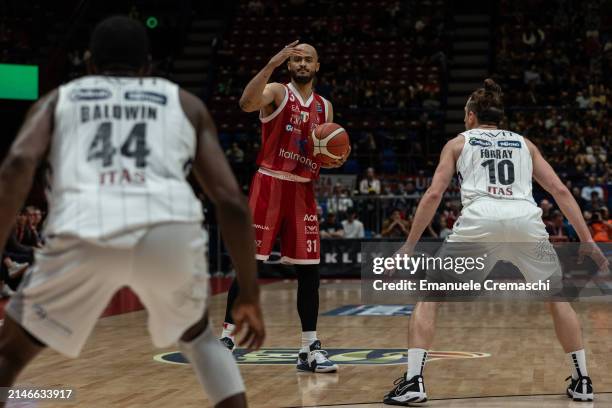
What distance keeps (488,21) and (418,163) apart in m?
6.76

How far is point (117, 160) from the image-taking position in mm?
3041

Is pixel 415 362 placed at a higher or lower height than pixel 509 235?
lower

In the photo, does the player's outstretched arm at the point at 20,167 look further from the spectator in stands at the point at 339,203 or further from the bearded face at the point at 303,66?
the spectator in stands at the point at 339,203

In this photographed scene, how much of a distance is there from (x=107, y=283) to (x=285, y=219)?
3.91 meters

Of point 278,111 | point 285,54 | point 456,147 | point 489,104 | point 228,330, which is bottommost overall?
point 228,330

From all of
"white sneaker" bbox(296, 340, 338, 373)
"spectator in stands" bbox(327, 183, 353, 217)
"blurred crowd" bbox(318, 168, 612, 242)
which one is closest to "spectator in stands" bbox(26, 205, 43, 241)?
"blurred crowd" bbox(318, 168, 612, 242)

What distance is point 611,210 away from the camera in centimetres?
1812

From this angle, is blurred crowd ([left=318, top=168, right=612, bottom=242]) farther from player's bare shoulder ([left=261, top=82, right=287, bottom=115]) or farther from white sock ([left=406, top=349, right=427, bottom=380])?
white sock ([left=406, top=349, right=427, bottom=380])

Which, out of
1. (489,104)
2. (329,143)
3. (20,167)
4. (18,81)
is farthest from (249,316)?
(18,81)

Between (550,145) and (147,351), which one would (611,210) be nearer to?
(550,145)

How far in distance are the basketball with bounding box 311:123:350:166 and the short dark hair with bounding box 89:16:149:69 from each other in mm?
3669

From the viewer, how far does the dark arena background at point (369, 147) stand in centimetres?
640

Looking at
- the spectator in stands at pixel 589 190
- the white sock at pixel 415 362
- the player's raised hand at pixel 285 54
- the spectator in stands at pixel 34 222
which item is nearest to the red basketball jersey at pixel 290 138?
the player's raised hand at pixel 285 54

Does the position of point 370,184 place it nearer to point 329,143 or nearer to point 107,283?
point 329,143
